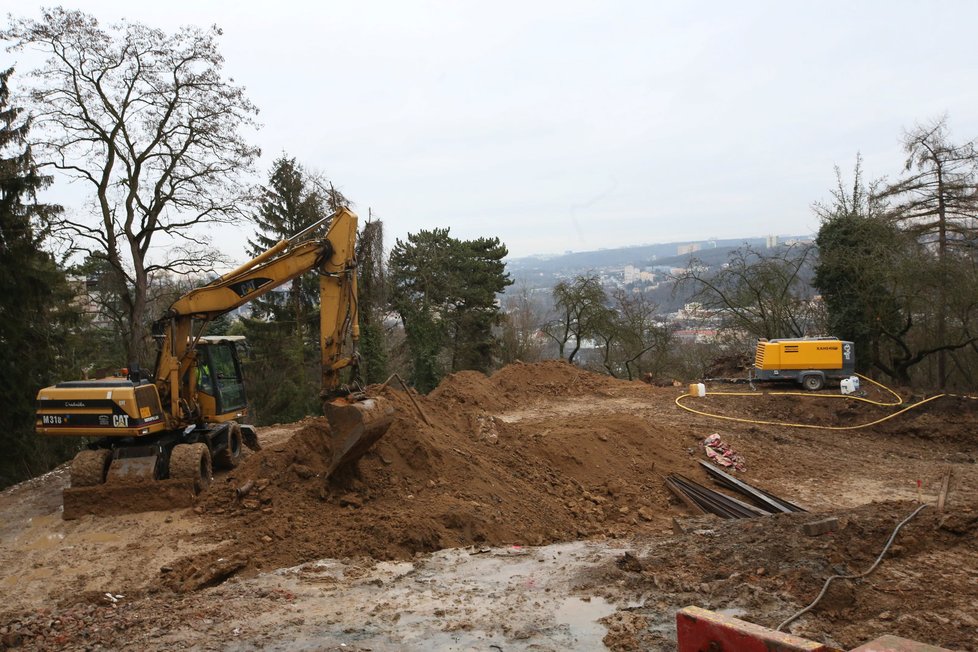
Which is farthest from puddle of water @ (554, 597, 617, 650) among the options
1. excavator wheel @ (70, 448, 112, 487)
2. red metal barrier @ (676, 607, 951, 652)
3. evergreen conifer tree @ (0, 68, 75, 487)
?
evergreen conifer tree @ (0, 68, 75, 487)

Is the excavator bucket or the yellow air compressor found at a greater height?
the excavator bucket

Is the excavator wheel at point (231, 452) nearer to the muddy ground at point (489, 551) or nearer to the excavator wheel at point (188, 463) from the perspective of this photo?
the excavator wheel at point (188, 463)

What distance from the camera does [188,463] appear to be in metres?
9.74

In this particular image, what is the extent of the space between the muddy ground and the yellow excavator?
0.67 metres

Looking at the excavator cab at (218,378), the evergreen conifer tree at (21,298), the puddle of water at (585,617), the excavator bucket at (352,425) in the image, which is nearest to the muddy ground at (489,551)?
the puddle of water at (585,617)

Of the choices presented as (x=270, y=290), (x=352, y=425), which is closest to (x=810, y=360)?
(x=352, y=425)

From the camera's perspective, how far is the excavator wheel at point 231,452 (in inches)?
455

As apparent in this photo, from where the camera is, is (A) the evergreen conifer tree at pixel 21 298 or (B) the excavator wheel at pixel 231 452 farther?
(A) the evergreen conifer tree at pixel 21 298

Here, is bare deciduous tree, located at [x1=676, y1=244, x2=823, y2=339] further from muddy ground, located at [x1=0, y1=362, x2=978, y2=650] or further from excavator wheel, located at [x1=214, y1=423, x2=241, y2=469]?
excavator wheel, located at [x1=214, y1=423, x2=241, y2=469]

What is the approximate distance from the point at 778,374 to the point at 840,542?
A: 13.5m

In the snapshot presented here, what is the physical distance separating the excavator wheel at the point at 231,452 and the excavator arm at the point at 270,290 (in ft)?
3.25

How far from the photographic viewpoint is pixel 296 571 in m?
7.07

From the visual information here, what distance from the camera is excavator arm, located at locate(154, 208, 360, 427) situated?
30.9 ft

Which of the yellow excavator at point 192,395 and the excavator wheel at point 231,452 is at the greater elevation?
the yellow excavator at point 192,395
